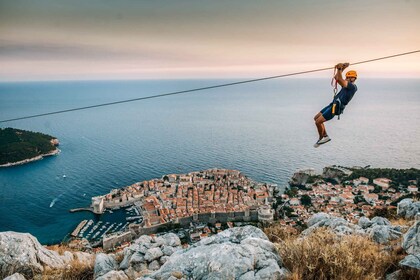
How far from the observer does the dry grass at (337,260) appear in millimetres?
Result: 2816

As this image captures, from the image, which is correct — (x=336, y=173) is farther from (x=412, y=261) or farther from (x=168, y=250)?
(x=412, y=261)

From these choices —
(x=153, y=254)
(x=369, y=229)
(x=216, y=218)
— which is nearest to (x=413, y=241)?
(x=369, y=229)

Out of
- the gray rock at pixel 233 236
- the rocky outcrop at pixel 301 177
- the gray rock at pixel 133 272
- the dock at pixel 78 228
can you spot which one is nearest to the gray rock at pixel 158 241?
the gray rock at pixel 133 272

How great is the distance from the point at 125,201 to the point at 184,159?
1415 centimetres

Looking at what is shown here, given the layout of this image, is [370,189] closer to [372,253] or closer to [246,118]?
[372,253]

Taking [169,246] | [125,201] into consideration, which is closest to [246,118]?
[125,201]

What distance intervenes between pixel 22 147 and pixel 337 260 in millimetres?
40085

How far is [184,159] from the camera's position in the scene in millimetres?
35656

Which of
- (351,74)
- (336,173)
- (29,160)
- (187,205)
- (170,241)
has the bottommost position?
(336,173)

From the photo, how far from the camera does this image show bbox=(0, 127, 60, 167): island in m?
33.3

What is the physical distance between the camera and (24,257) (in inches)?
183

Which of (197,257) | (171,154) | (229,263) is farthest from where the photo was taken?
(171,154)

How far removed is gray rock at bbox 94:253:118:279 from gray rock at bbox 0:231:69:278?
2.33ft

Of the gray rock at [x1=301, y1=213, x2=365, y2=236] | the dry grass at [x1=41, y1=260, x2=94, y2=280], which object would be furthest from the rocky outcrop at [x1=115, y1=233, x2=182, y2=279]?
the gray rock at [x1=301, y1=213, x2=365, y2=236]
